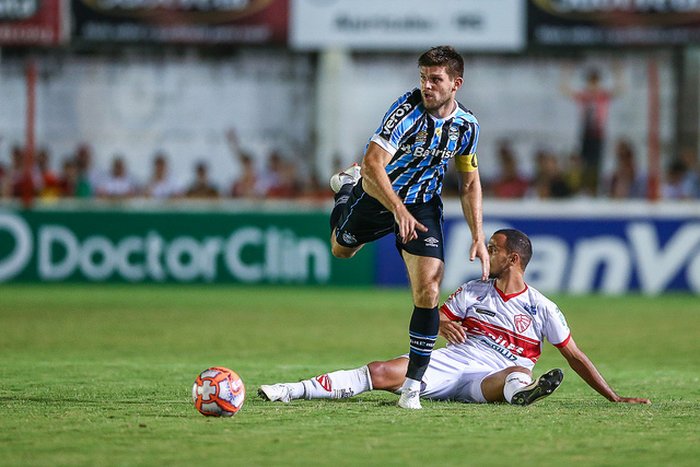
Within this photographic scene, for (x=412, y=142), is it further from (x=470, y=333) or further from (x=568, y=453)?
(x=568, y=453)

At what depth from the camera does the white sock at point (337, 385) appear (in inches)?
307

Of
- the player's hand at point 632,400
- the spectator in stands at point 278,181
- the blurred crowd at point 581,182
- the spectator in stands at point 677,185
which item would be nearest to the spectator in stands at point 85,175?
the spectator in stands at point 278,181

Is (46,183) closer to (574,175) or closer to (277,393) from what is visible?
(574,175)

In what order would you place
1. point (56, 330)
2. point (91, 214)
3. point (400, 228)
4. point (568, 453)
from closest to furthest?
point (568, 453) < point (400, 228) < point (56, 330) < point (91, 214)

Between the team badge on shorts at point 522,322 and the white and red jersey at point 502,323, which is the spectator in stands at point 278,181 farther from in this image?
the team badge on shorts at point 522,322

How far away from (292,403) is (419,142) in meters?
1.81

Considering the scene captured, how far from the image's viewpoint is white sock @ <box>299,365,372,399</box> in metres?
7.80

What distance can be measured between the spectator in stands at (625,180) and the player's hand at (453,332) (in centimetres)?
1293

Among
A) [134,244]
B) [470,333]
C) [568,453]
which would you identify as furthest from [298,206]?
[568,453]

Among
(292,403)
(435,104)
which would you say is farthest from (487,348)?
(435,104)

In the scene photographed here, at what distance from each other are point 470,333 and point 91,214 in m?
12.4

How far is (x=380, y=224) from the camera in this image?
8562mm

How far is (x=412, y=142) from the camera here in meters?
7.84

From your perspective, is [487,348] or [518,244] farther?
[487,348]
